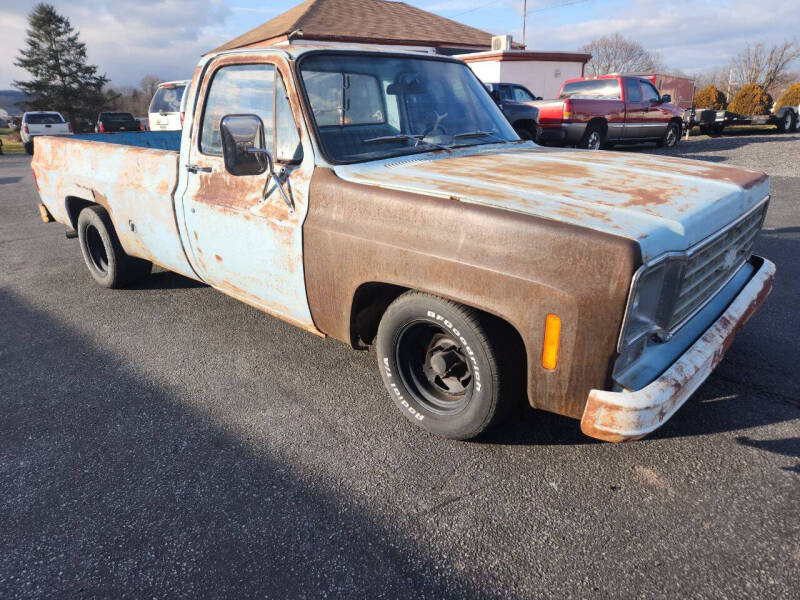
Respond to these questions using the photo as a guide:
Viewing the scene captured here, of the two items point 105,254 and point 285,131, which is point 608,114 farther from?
point 285,131

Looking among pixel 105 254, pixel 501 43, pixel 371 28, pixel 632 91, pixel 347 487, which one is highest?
pixel 371 28

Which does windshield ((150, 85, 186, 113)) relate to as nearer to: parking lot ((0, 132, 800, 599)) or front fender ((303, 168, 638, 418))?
parking lot ((0, 132, 800, 599))

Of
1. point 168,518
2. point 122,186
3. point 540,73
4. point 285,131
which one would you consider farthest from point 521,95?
point 168,518

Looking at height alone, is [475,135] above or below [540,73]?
below

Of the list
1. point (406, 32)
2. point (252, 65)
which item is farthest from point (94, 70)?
point (252, 65)

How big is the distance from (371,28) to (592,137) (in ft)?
61.4

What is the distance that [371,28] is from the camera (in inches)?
1095

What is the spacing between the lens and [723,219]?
2.39 meters

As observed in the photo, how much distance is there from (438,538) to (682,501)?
103cm

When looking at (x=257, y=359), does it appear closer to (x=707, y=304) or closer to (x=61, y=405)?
(x=61, y=405)

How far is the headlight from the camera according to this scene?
198cm

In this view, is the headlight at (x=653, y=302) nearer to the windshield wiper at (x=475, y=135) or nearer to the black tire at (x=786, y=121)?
the windshield wiper at (x=475, y=135)

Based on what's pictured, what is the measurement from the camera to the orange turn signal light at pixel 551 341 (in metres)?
2.04

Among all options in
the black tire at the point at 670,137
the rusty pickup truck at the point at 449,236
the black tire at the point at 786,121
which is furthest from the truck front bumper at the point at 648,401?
the black tire at the point at 786,121
